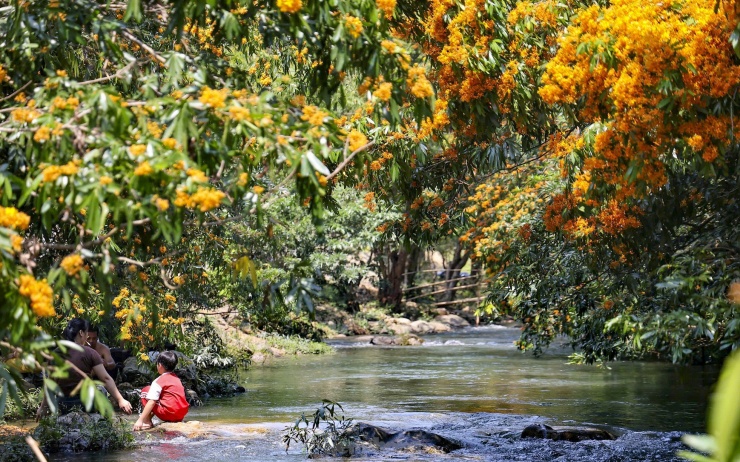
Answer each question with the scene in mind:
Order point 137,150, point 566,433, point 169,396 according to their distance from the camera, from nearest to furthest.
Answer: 1. point 137,150
2. point 169,396
3. point 566,433

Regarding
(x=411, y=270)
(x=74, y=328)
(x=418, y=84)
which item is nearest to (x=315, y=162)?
(x=418, y=84)

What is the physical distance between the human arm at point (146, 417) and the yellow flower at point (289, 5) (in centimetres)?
634

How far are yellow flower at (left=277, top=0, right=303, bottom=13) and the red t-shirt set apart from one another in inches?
239

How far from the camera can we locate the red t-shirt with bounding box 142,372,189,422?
9.60 metres

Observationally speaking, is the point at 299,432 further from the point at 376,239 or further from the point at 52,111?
the point at 376,239

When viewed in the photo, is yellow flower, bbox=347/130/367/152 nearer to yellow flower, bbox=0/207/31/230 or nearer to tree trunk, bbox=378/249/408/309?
yellow flower, bbox=0/207/31/230

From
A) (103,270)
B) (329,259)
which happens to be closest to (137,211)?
(103,270)

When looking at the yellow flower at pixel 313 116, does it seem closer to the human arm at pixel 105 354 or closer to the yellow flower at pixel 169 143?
the yellow flower at pixel 169 143

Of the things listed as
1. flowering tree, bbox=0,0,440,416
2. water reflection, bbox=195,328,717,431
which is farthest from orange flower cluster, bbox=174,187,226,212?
water reflection, bbox=195,328,717,431

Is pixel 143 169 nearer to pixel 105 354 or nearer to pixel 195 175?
pixel 195 175

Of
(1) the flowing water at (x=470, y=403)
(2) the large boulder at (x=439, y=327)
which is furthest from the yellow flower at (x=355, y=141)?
(2) the large boulder at (x=439, y=327)

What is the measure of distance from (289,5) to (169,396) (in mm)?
6382

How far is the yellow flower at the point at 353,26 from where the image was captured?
4684 millimetres

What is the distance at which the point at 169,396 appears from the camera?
9.77m
